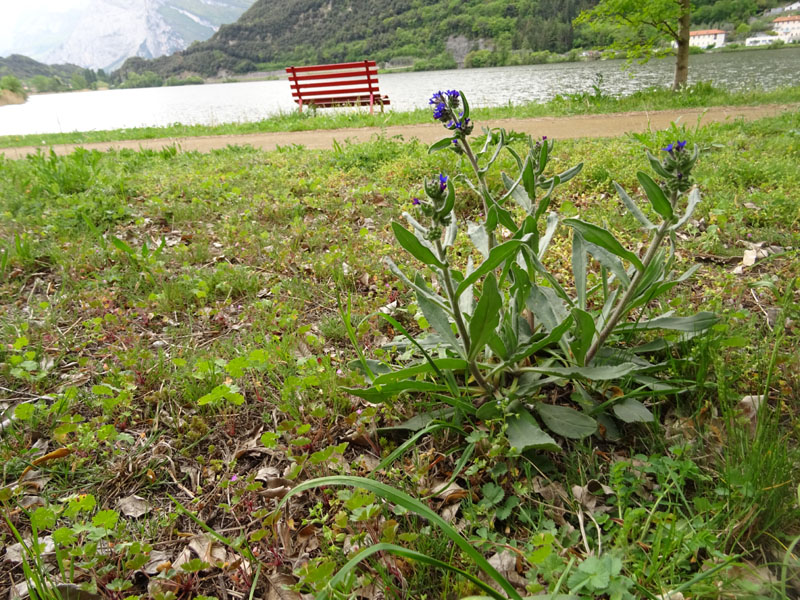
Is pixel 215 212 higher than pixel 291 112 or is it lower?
lower

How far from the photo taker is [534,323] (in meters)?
2.05

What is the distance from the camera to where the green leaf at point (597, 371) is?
155 centimetres

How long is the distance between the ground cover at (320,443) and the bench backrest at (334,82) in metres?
12.1

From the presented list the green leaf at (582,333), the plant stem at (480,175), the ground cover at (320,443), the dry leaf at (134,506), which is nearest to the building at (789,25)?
the ground cover at (320,443)

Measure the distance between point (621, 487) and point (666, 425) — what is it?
1.74 feet

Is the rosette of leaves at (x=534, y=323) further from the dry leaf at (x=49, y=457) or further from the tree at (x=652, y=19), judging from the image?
the tree at (x=652, y=19)

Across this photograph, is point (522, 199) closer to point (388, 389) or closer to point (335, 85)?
point (388, 389)

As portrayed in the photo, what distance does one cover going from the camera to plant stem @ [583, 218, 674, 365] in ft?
4.91

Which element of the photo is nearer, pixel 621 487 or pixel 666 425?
pixel 621 487

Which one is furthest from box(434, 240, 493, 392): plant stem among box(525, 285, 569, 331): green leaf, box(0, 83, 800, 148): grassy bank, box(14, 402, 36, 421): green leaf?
box(0, 83, 800, 148): grassy bank

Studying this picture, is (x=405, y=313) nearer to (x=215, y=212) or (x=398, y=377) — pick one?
(x=398, y=377)

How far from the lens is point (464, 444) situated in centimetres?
175

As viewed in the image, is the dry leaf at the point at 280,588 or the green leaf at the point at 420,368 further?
the green leaf at the point at 420,368

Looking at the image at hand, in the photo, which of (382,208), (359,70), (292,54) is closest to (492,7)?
(292,54)
